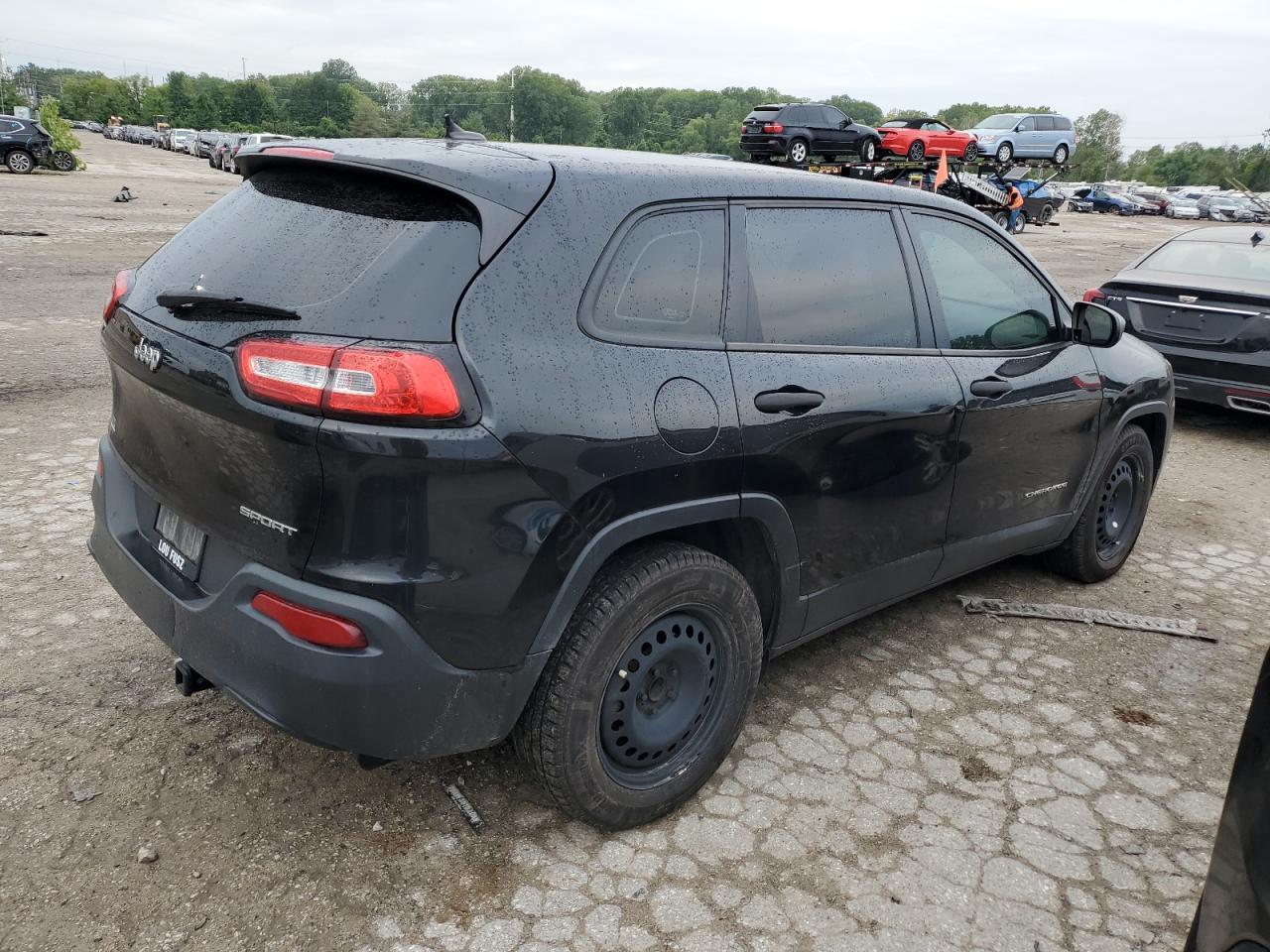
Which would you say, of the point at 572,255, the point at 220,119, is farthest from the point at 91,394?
the point at 220,119

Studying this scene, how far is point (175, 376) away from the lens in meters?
2.41

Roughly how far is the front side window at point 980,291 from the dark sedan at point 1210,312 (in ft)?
13.3

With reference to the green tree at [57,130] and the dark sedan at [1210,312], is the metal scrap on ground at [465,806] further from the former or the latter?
the green tree at [57,130]

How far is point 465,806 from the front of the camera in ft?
9.02

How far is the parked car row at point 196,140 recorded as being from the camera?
151 ft

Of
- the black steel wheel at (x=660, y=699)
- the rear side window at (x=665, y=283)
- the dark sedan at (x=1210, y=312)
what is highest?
the rear side window at (x=665, y=283)

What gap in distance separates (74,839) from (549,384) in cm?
172

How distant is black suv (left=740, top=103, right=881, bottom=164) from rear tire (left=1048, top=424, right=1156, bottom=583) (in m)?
25.0

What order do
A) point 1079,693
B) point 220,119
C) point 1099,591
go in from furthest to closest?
point 220,119 → point 1099,591 → point 1079,693

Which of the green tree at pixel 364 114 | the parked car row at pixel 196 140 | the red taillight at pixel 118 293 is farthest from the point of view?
the green tree at pixel 364 114

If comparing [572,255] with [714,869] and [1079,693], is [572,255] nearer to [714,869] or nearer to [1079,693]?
[714,869]

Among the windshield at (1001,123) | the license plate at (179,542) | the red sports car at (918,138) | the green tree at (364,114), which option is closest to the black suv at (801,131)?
the red sports car at (918,138)

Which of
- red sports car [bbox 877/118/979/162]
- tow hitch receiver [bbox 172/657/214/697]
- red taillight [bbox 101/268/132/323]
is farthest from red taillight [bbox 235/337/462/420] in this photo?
red sports car [bbox 877/118/979/162]

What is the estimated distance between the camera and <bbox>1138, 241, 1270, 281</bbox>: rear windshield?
763cm
